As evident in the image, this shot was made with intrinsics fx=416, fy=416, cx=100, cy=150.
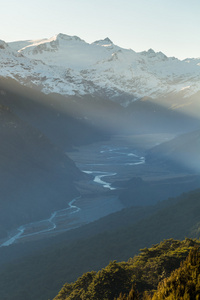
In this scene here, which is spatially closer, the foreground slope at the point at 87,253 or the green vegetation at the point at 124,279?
the green vegetation at the point at 124,279

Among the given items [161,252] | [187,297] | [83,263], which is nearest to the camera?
[187,297]

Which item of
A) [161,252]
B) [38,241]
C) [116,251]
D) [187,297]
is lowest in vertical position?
[38,241]

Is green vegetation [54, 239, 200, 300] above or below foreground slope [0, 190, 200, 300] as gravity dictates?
above

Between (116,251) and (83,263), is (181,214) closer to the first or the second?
(116,251)

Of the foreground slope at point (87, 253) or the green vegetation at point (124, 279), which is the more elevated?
the green vegetation at point (124, 279)

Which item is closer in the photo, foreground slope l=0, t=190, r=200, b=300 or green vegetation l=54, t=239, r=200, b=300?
green vegetation l=54, t=239, r=200, b=300

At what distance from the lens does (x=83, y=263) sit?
9788 cm

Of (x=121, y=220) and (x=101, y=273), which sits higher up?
(x=101, y=273)

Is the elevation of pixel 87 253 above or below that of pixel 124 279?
below

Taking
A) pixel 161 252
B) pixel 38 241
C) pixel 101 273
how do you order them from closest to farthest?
pixel 101 273 < pixel 161 252 < pixel 38 241

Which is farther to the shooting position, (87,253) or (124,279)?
Answer: (87,253)

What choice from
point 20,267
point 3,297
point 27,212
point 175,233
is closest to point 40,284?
point 3,297

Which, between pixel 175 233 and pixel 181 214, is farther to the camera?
pixel 181 214

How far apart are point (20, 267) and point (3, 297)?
1658cm
